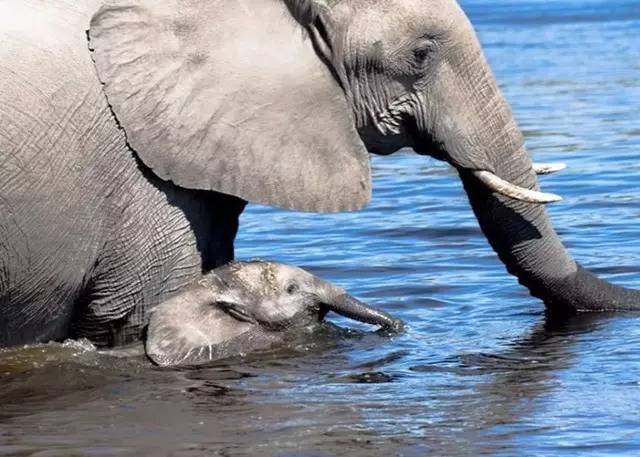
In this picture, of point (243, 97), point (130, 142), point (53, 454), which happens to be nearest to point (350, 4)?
point (243, 97)

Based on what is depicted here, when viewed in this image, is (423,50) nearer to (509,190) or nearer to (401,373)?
(509,190)

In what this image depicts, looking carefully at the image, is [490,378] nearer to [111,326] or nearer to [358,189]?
[358,189]

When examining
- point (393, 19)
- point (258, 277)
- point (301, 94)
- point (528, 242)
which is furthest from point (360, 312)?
point (393, 19)

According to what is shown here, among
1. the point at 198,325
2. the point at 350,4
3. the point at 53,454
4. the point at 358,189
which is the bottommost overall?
the point at 53,454

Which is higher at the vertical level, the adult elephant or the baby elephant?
the adult elephant

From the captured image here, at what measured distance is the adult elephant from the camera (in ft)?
26.3

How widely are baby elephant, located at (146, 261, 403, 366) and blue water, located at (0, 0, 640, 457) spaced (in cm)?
10

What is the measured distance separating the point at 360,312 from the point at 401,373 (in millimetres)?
642

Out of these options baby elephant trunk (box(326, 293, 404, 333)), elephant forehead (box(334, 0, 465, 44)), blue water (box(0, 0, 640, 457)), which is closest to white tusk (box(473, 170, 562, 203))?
elephant forehead (box(334, 0, 465, 44))

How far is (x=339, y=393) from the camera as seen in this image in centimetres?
833

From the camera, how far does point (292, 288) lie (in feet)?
29.7

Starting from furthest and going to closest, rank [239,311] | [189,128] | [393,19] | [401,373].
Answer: [239,311] < [401,373] < [393,19] < [189,128]

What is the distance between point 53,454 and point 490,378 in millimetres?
2034

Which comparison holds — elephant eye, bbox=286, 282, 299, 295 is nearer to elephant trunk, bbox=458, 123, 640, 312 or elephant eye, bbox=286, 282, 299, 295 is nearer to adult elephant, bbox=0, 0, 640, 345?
adult elephant, bbox=0, 0, 640, 345
